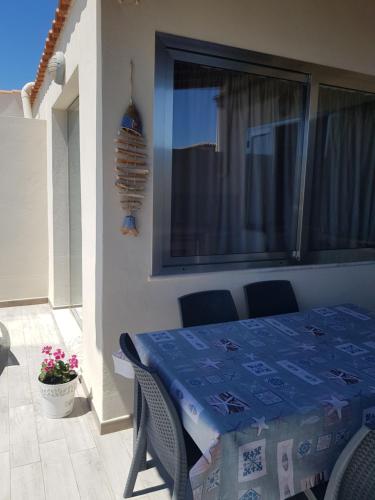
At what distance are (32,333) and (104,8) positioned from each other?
280 centimetres

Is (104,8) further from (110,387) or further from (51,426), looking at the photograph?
(51,426)

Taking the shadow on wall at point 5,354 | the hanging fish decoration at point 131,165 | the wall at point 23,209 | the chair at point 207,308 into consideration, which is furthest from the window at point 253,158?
the wall at point 23,209

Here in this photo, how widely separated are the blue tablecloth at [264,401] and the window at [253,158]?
32.9 inches

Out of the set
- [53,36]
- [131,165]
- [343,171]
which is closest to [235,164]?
[131,165]

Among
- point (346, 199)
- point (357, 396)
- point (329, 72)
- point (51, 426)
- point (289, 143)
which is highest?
point (329, 72)

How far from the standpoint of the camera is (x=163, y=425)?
1.39 m

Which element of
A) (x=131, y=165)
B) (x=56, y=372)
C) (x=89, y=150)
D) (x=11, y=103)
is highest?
(x=11, y=103)

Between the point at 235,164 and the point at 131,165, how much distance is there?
2.64ft

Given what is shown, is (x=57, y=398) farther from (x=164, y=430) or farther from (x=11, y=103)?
(x=11, y=103)

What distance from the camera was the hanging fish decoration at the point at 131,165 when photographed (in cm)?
210

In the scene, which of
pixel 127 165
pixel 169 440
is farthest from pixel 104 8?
pixel 169 440

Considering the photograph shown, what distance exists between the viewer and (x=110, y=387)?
89.7 inches

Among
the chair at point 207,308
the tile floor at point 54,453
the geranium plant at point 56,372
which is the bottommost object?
the tile floor at point 54,453

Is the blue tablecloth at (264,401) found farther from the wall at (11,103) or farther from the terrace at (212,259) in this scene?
the wall at (11,103)
